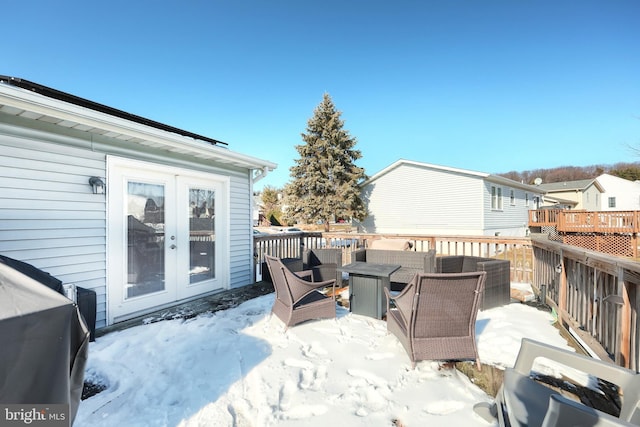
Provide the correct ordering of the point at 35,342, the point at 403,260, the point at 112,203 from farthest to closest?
the point at 403,260, the point at 112,203, the point at 35,342

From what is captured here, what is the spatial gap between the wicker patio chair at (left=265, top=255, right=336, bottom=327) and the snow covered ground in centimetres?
15

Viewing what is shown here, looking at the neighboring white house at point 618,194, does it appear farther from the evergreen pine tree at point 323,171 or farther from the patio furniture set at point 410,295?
the patio furniture set at point 410,295

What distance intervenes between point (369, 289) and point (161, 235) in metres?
3.11

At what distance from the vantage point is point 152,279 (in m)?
4.02

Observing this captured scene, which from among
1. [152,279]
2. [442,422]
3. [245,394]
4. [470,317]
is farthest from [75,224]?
[470,317]

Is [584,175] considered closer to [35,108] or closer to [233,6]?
[233,6]

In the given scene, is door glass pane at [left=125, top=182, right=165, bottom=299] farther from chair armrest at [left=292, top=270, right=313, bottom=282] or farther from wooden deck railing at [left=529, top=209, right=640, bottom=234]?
wooden deck railing at [left=529, top=209, right=640, bottom=234]

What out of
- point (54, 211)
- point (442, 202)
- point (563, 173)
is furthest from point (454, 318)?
point (563, 173)

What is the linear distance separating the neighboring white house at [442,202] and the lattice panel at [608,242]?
3186mm

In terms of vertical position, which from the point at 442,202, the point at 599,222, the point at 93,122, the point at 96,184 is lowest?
the point at 599,222

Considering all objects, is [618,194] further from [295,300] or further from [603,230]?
[295,300]

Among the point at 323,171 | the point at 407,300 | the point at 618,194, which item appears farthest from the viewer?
the point at 618,194

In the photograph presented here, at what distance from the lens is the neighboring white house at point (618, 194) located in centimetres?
2823

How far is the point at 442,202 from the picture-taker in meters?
14.1
